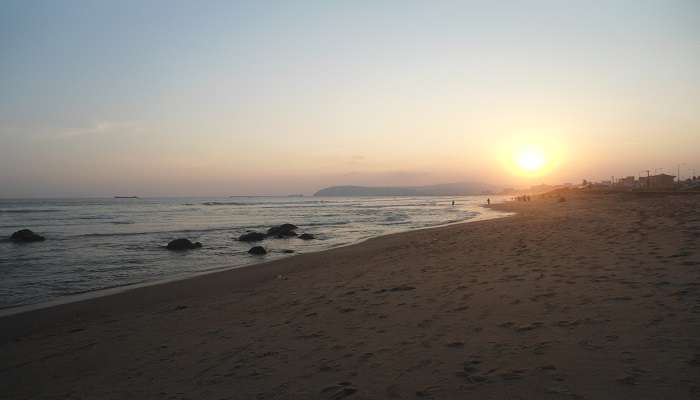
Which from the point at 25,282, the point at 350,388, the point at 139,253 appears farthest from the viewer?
the point at 139,253

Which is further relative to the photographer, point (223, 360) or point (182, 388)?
point (223, 360)

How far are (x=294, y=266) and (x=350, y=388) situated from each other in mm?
10260

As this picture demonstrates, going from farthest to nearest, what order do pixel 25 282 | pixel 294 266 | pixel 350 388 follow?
pixel 294 266 → pixel 25 282 → pixel 350 388

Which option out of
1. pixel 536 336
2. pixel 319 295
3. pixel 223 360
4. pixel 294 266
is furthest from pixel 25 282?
pixel 536 336

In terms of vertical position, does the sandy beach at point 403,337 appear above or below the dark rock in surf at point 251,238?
above

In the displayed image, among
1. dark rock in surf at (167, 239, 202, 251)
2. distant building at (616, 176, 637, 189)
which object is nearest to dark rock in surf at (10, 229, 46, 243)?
dark rock in surf at (167, 239, 202, 251)

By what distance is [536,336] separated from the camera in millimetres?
4570

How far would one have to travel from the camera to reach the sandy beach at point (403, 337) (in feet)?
12.1

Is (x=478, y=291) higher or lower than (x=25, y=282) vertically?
higher

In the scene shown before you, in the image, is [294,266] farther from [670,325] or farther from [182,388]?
[670,325]

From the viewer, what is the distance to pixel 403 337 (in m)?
5.10

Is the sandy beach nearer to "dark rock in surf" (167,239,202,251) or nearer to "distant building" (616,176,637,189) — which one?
"dark rock in surf" (167,239,202,251)

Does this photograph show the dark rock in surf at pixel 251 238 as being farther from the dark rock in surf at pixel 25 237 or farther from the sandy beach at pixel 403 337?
the sandy beach at pixel 403 337

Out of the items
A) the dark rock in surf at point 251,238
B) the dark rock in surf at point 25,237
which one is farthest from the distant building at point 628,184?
the dark rock in surf at point 25,237
